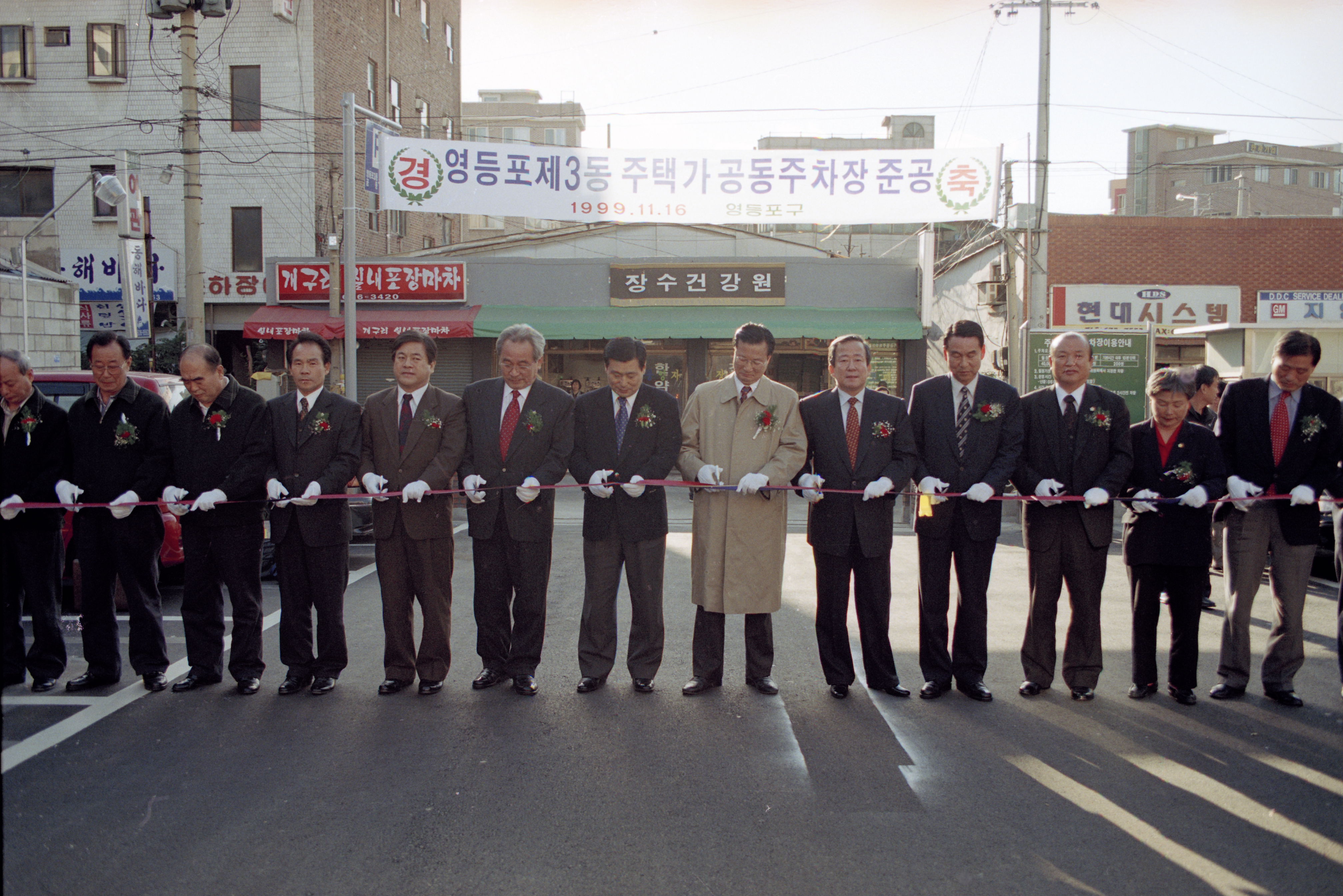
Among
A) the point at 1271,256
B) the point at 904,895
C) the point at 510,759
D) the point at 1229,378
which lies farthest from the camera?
the point at 1271,256

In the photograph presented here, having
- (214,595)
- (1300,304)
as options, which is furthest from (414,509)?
(1300,304)

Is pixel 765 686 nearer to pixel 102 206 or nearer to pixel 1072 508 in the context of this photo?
pixel 1072 508

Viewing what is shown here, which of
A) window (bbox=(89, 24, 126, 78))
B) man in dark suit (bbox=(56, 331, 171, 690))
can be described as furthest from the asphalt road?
window (bbox=(89, 24, 126, 78))

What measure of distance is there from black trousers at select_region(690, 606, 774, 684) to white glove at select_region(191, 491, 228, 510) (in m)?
2.69

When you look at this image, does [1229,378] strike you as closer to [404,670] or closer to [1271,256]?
[1271,256]

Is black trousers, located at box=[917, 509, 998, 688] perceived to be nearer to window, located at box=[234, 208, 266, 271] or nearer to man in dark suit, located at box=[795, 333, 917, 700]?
man in dark suit, located at box=[795, 333, 917, 700]

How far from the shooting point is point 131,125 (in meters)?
24.5

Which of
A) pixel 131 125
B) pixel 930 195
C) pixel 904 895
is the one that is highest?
pixel 131 125

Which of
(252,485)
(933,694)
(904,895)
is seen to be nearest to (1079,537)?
(933,694)

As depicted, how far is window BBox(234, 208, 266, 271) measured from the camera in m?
24.6

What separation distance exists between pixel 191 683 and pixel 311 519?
1167 millimetres

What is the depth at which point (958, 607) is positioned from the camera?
18.2ft

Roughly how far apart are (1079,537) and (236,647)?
4679 millimetres

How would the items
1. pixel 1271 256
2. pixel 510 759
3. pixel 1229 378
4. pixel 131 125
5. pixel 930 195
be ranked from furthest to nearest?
pixel 131 125 < pixel 1271 256 < pixel 930 195 < pixel 1229 378 < pixel 510 759
